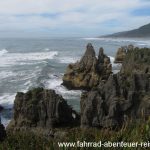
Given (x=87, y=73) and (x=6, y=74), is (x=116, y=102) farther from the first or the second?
(x=6, y=74)

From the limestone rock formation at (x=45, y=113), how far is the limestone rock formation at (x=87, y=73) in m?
18.7

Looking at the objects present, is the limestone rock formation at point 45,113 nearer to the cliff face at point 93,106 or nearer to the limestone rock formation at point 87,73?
the cliff face at point 93,106

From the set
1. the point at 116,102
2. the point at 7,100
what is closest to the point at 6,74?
the point at 7,100

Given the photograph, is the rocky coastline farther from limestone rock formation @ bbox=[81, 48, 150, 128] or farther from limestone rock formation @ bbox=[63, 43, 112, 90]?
limestone rock formation @ bbox=[63, 43, 112, 90]

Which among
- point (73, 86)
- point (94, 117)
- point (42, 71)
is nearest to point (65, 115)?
point (94, 117)

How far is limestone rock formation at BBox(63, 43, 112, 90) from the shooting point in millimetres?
50562

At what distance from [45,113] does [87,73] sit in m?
21.4

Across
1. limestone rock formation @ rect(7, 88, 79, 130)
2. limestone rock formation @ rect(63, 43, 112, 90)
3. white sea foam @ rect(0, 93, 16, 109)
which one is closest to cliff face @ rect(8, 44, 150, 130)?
limestone rock formation @ rect(7, 88, 79, 130)

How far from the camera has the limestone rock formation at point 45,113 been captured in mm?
30703

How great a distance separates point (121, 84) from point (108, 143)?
24.9 meters

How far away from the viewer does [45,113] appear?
102ft

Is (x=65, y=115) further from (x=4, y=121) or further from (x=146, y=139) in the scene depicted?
(x=146, y=139)

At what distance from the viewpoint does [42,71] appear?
67.3m

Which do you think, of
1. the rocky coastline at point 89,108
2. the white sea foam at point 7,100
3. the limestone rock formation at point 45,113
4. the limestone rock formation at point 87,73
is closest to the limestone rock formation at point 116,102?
the rocky coastline at point 89,108
